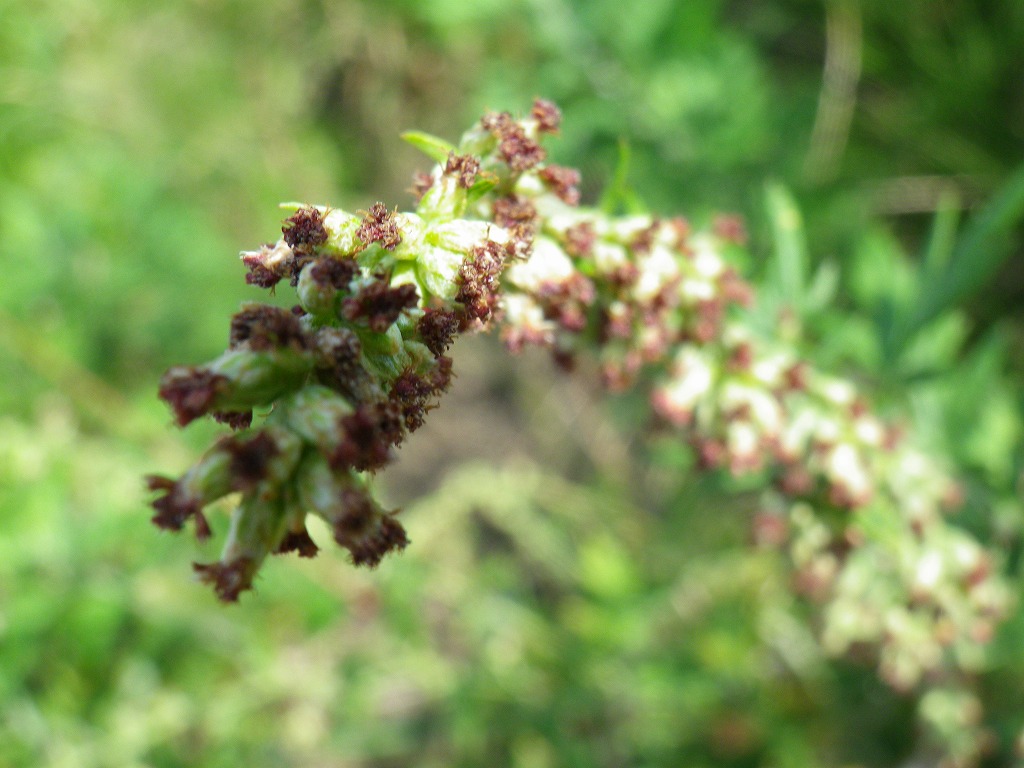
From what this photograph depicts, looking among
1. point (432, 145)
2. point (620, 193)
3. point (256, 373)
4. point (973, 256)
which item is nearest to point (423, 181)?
point (432, 145)

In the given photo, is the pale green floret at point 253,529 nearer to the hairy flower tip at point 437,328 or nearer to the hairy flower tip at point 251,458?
the hairy flower tip at point 251,458

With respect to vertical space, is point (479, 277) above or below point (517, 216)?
below

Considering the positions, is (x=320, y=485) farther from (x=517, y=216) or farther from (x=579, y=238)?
(x=579, y=238)

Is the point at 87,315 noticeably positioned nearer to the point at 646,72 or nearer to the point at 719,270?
the point at 646,72

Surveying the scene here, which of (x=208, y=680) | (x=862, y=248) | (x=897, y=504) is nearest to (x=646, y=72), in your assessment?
(x=862, y=248)

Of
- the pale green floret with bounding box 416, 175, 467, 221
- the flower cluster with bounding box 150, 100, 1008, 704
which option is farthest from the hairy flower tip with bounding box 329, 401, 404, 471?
the pale green floret with bounding box 416, 175, 467, 221

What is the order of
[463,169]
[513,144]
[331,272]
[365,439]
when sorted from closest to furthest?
[365,439], [331,272], [463,169], [513,144]

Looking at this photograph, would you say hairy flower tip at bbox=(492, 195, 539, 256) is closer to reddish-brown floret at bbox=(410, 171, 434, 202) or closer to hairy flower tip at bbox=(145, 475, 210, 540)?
reddish-brown floret at bbox=(410, 171, 434, 202)
